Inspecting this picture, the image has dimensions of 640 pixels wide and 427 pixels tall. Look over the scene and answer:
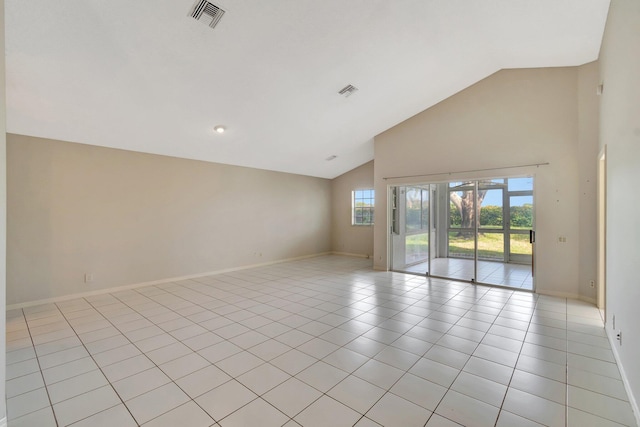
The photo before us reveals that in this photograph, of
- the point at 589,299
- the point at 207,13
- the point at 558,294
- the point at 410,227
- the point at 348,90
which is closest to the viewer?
the point at 207,13

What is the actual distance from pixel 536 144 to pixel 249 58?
4680 mm

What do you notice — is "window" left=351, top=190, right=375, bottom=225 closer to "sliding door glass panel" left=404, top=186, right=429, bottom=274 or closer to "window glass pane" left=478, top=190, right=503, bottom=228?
"sliding door glass panel" left=404, top=186, right=429, bottom=274

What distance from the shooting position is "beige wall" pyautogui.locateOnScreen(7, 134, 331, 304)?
13.5 feet

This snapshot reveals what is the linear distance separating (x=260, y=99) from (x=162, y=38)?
59.7 inches

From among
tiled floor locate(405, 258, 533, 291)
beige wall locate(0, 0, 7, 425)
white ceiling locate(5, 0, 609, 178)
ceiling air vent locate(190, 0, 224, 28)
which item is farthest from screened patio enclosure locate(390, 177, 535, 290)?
beige wall locate(0, 0, 7, 425)

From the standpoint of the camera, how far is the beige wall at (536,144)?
175 inches

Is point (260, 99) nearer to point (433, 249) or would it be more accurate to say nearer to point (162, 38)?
point (162, 38)

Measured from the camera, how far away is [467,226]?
6.72 metres

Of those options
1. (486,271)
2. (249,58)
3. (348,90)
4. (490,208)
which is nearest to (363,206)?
(490,208)

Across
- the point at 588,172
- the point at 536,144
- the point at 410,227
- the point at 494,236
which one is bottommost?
the point at 494,236

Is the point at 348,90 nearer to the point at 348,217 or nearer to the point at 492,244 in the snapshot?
the point at 348,217

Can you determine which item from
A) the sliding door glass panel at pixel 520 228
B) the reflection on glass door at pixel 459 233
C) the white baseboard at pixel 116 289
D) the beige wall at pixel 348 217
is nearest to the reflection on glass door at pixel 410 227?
the reflection on glass door at pixel 459 233

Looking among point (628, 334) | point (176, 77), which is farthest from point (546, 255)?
point (176, 77)

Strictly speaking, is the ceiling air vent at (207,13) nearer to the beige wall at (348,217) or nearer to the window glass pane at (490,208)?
the window glass pane at (490,208)
